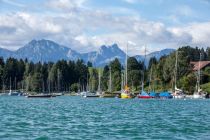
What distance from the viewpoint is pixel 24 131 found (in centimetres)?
4747

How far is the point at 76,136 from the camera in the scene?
44.4 m

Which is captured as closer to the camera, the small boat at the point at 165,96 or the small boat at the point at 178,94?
the small boat at the point at 165,96

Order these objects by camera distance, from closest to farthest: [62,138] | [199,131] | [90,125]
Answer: [62,138], [199,131], [90,125]

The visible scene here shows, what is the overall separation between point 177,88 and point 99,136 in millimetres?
151915

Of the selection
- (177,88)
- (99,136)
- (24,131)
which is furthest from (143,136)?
(177,88)

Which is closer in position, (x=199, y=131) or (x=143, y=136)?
(x=143, y=136)

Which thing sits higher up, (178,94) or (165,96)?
(178,94)

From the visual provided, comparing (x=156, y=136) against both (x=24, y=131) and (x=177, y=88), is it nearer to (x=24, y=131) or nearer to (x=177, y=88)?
(x=24, y=131)

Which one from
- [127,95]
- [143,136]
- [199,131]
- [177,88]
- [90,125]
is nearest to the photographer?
[143,136]

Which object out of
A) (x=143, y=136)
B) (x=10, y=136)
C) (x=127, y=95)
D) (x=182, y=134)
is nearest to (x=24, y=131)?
(x=10, y=136)

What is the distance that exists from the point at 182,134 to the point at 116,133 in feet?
19.1

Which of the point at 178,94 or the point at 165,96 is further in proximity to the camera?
the point at 178,94

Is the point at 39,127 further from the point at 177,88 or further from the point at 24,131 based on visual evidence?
the point at 177,88

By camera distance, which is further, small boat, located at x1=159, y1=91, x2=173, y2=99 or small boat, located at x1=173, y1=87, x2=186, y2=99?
small boat, located at x1=173, y1=87, x2=186, y2=99
